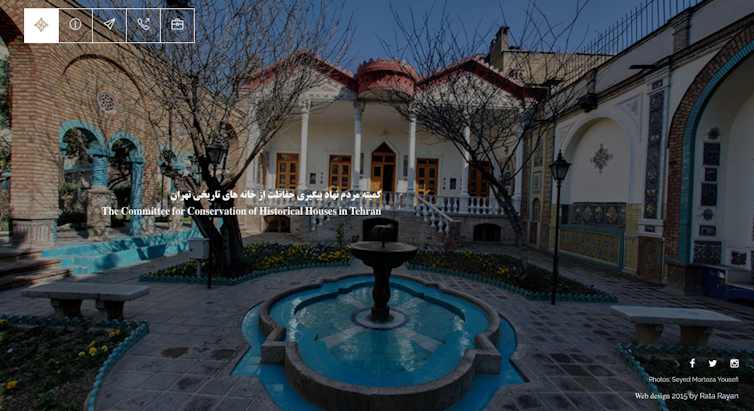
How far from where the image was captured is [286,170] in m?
17.3

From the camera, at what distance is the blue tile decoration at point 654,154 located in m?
7.59

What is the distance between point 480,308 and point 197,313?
184 inches

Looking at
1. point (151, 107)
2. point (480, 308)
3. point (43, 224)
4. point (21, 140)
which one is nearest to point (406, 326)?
point (480, 308)

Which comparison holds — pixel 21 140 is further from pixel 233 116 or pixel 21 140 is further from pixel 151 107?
pixel 233 116

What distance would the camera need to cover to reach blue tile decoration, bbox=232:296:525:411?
2871mm

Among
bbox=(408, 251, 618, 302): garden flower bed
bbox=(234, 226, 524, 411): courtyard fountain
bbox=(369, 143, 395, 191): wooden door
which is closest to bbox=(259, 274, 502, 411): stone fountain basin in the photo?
bbox=(234, 226, 524, 411): courtyard fountain

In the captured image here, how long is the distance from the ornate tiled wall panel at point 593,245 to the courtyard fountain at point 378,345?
6.19 metres

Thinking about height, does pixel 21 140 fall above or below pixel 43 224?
above

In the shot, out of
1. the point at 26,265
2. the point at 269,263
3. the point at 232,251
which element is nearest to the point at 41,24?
the point at 26,265

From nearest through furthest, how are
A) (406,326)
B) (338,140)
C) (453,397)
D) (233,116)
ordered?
(453,397)
(406,326)
(233,116)
(338,140)

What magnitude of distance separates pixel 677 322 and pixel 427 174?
47.0 ft

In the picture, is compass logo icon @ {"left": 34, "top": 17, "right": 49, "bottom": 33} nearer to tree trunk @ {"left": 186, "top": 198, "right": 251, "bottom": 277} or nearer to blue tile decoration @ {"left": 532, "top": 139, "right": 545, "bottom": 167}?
tree trunk @ {"left": 186, "top": 198, "right": 251, "bottom": 277}

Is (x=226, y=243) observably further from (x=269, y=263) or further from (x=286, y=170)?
(x=286, y=170)

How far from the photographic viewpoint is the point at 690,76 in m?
6.95
